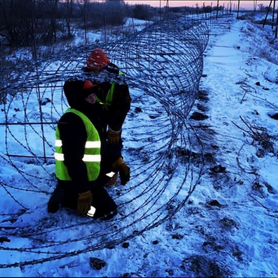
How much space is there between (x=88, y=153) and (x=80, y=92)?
58 cm

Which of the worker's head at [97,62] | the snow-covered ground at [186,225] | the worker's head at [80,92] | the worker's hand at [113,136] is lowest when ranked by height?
the snow-covered ground at [186,225]

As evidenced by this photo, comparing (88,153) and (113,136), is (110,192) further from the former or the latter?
(88,153)

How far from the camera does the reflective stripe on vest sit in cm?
364

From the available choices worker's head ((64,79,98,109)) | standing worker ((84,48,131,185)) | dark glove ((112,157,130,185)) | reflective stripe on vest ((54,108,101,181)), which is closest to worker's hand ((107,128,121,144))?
standing worker ((84,48,131,185))

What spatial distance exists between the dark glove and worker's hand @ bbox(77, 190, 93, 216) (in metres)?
0.63

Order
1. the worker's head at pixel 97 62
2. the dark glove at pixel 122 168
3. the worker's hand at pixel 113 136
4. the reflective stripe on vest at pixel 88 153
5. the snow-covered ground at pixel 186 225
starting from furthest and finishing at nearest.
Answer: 1. the worker's hand at pixel 113 136
2. the dark glove at pixel 122 168
3. the worker's head at pixel 97 62
4. the reflective stripe on vest at pixel 88 153
5. the snow-covered ground at pixel 186 225

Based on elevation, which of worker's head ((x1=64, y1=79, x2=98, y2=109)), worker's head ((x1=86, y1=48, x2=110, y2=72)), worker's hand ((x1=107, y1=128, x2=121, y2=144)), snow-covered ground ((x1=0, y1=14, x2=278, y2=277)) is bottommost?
snow-covered ground ((x1=0, y1=14, x2=278, y2=277))

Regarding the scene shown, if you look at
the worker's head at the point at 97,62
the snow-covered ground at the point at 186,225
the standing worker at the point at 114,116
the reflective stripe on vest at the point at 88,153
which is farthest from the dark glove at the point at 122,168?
the worker's head at the point at 97,62

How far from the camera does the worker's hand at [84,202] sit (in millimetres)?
3686

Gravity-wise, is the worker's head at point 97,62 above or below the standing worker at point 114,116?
above

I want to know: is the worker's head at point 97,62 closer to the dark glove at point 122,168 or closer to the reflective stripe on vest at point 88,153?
the reflective stripe on vest at point 88,153

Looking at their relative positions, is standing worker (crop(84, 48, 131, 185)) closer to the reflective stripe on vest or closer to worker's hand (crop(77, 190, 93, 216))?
the reflective stripe on vest

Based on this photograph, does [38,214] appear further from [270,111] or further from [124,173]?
[270,111]

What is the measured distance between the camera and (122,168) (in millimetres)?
4254
